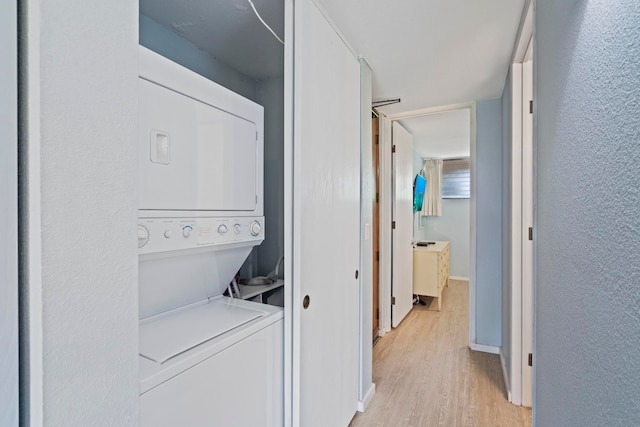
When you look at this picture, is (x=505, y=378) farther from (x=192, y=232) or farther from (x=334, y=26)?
(x=334, y=26)

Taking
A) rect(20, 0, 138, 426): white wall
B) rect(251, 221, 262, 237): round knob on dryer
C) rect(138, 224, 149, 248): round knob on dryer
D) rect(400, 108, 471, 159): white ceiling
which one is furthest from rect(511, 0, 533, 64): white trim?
rect(138, 224, 149, 248): round knob on dryer

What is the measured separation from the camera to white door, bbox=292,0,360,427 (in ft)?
4.05

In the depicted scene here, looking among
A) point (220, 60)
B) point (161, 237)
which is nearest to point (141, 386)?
point (161, 237)

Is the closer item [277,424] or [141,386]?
[141,386]

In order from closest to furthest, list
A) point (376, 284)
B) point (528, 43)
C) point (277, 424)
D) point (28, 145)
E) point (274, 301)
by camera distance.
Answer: point (28, 145), point (277, 424), point (528, 43), point (274, 301), point (376, 284)

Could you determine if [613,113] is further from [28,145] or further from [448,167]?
[448,167]

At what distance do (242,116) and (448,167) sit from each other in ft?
17.3

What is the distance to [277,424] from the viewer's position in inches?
47.9

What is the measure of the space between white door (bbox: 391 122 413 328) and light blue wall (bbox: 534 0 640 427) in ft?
7.09

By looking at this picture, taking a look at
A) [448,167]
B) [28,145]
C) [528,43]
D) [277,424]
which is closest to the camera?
[28,145]

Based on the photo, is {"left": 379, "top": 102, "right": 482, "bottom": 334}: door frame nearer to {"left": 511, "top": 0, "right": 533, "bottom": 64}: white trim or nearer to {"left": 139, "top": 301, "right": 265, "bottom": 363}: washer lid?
{"left": 511, "top": 0, "right": 533, "bottom": 64}: white trim

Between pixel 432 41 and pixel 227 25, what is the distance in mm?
1120

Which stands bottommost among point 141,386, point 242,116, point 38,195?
point 141,386

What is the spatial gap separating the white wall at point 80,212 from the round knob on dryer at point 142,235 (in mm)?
258
